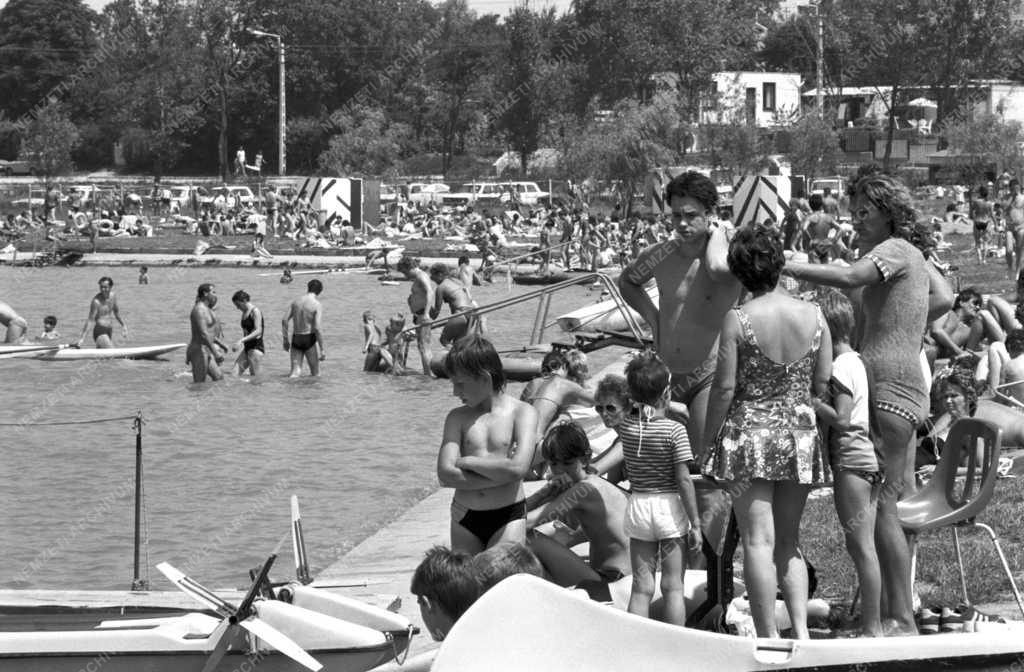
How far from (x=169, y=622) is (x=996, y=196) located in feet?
120

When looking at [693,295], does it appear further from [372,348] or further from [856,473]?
[372,348]

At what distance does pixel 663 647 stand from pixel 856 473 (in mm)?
1169

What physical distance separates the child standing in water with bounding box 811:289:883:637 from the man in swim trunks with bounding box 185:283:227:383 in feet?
54.0

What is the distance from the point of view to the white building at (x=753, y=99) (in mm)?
65375

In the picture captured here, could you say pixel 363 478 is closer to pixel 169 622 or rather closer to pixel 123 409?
pixel 123 409

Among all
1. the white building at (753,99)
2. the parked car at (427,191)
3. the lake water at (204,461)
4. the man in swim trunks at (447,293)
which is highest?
the white building at (753,99)

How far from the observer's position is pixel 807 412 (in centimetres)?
597

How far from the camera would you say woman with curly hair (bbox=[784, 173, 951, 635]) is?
6289 millimetres

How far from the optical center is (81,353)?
25.8 metres

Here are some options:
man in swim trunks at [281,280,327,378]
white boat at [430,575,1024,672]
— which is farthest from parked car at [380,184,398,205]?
white boat at [430,575,1024,672]

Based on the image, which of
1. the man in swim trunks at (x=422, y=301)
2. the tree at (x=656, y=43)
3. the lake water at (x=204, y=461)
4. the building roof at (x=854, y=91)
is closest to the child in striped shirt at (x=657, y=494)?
the lake water at (x=204, y=461)

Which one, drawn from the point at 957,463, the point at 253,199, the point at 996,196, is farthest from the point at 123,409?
the point at 253,199

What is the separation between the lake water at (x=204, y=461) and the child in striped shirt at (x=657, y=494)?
5.18 m

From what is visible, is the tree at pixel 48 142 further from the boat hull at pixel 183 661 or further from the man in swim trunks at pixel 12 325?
the boat hull at pixel 183 661
